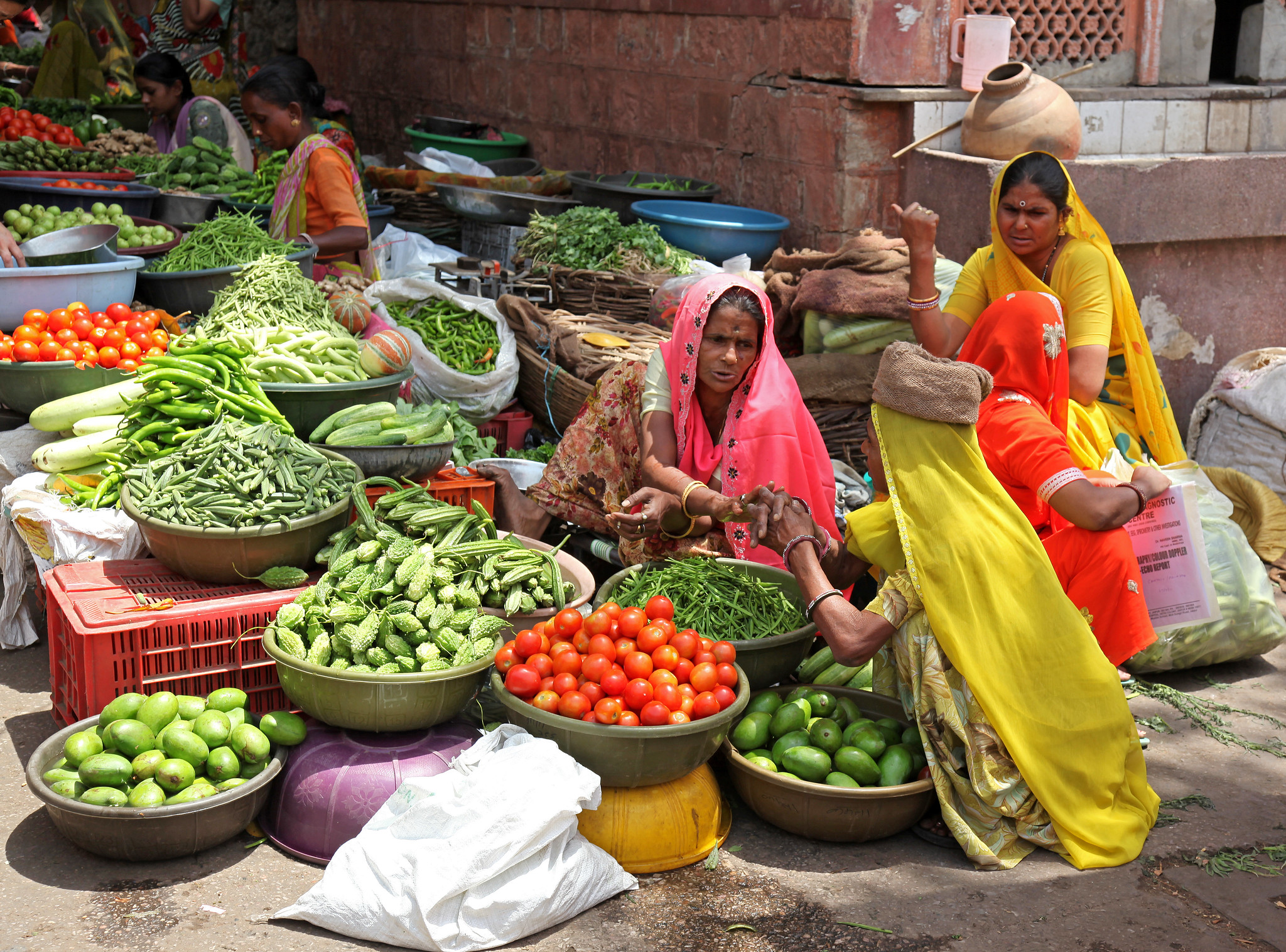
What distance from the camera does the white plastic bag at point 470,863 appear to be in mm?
2826

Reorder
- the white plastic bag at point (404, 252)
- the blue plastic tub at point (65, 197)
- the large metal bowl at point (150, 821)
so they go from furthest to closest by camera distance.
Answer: the white plastic bag at point (404, 252)
the blue plastic tub at point (65, 197)
the large metal bowl at point (150, 821)

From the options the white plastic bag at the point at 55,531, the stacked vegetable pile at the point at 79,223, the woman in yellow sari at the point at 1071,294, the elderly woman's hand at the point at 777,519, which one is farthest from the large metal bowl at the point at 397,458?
the stacked vegetable pile at the point at 79,223

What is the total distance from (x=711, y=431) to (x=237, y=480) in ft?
5.20

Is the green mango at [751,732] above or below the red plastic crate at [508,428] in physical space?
below

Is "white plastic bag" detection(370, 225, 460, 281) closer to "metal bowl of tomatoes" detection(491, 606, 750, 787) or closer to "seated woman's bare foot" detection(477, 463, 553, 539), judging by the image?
"seated woman's bare foot" detection(477, 463, 553, 539)

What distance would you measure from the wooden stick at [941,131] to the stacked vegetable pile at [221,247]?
2976mm

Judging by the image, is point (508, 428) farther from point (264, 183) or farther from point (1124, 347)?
point (1124, 347)

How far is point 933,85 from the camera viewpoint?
619 cm

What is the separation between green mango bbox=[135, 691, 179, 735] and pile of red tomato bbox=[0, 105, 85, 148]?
6.24m

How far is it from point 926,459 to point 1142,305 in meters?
3.63

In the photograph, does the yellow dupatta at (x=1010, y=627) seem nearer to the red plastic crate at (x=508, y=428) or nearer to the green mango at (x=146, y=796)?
the green mango at (x=146, y=796)

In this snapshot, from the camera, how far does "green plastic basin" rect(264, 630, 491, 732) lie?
3176mm

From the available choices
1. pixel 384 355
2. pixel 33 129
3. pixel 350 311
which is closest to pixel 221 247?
pixel 350 311

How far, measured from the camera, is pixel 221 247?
5379 mm
